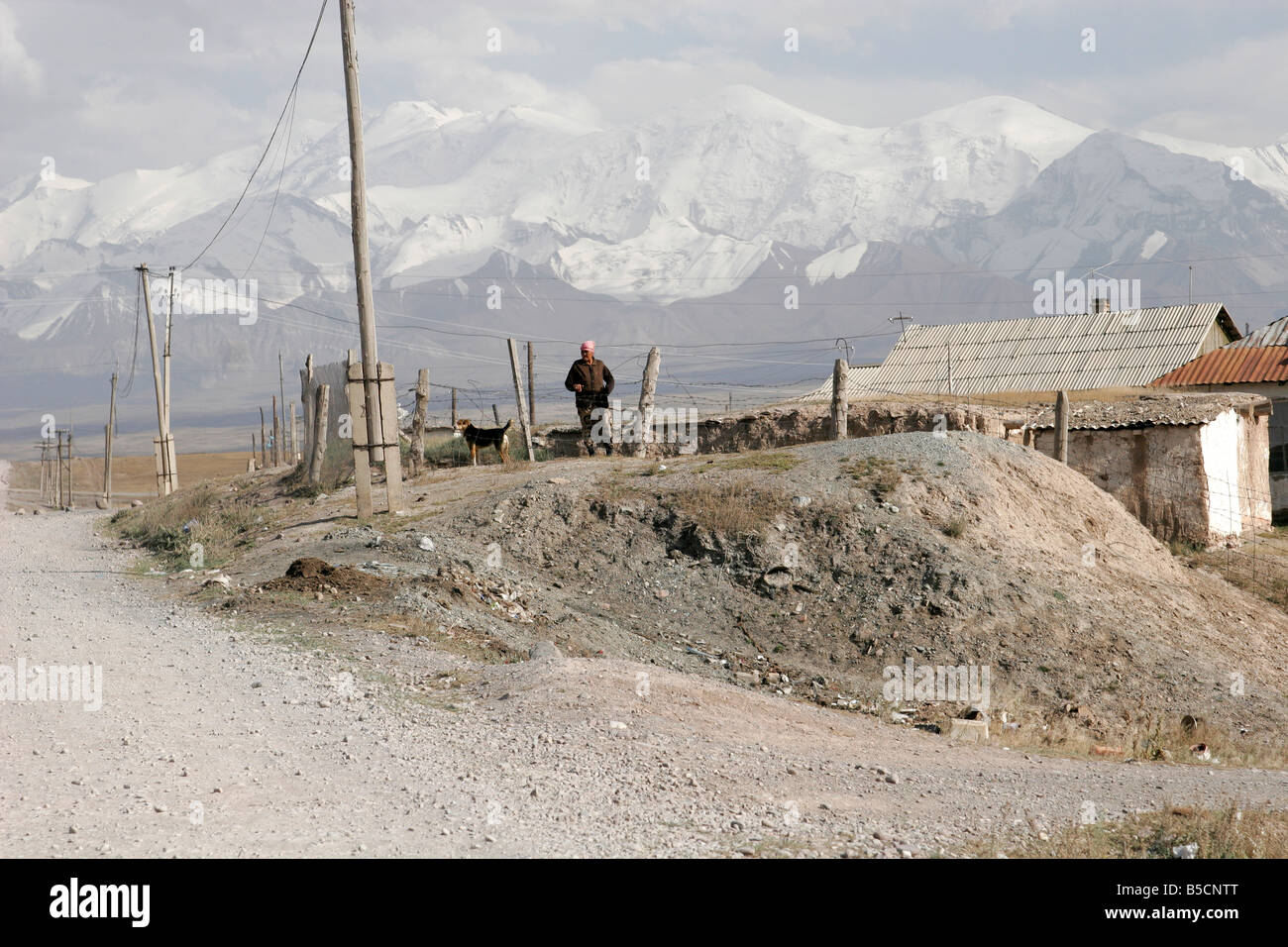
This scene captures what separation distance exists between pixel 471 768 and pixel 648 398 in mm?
15131

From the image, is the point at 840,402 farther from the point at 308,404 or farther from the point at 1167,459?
the point at 308,404

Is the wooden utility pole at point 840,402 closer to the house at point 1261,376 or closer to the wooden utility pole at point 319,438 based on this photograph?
the wooden utility pole at point 319,438

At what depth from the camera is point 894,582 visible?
15.2 m

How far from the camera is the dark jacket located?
2128 cm

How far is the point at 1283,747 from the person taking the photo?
43.3 feet

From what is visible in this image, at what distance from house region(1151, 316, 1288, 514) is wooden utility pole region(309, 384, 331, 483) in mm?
24926

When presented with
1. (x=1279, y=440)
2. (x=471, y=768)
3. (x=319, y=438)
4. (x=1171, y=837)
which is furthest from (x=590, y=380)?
(x=1279, y=440)

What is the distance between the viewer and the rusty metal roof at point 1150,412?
23125 millimetres

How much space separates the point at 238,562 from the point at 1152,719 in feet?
37.7

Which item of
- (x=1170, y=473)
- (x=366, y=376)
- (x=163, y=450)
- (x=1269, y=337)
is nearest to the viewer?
(x=366, y=376)

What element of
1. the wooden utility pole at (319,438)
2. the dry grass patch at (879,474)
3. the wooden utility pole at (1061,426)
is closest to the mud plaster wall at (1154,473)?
the wooden utility pole at (1061,426)

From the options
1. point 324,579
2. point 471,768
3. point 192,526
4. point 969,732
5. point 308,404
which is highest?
point 308,404

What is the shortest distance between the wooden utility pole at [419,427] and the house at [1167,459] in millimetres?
12106
